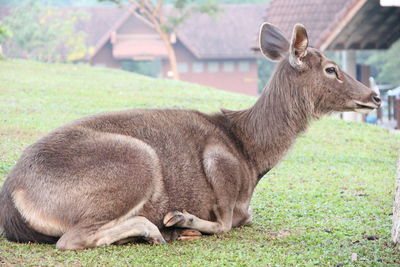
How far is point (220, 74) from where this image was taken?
46.0m

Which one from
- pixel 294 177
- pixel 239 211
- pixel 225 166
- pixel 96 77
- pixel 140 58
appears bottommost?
pixel 140 58

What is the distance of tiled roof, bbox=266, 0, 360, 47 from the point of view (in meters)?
22.3

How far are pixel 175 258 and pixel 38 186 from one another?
1.22m

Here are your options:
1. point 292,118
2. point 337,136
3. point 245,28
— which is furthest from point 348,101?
point 245,28

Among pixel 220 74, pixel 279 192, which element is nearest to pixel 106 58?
pixel 220 74

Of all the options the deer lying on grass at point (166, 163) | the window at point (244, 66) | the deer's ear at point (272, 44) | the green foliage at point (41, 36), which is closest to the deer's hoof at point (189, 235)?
the deer lying on grass at point (166, 163)

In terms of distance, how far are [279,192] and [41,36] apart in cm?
3370

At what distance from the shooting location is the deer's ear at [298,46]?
6.66m

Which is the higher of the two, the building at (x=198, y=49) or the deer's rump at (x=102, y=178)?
the deer's rump at (x=102, y=178)

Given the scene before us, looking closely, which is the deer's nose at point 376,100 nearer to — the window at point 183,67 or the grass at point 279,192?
the grass at point 279,192

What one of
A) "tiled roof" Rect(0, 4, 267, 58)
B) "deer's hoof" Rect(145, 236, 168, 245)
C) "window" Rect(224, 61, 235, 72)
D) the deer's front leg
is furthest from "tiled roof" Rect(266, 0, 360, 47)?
"window" Rect(224, 61, 235, 72)

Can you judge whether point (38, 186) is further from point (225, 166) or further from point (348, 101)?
point (348, 101)

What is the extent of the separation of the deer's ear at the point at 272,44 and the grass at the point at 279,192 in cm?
105

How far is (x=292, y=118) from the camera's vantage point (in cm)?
704
